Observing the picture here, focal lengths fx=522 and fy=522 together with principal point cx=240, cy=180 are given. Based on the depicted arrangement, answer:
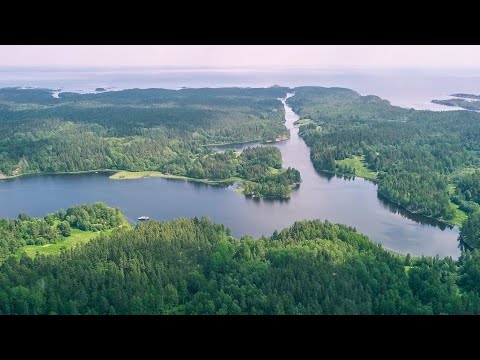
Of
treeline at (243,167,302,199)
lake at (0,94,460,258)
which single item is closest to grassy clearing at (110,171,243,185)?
lake at (0,94,460,258)

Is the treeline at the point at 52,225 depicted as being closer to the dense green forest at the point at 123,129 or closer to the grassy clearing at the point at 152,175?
the grassy clearing at the point at 152,175

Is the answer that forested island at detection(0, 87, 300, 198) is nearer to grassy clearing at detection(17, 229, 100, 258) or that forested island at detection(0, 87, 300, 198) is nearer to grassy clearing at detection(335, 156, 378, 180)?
grassy clearing at detection(335, 156, 378, 180)

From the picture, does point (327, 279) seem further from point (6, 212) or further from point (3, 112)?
point (3, 112)

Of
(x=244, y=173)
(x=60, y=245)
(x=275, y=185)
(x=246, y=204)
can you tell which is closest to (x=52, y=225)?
(x=60, y=245)

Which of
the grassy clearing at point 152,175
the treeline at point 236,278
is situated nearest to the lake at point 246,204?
the grassy clearing at point 152,175

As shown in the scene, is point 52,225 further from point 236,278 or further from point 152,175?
point 152,175
